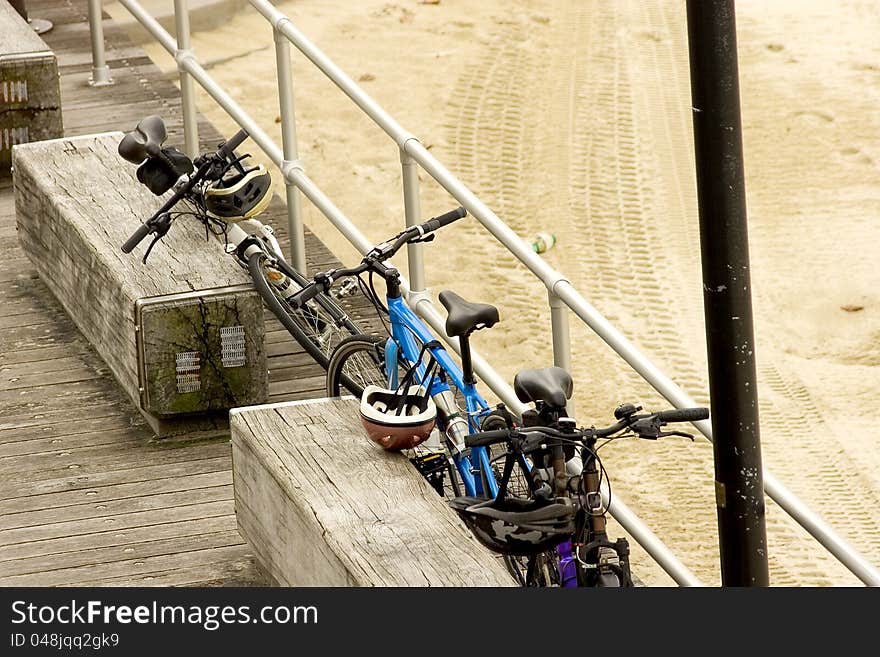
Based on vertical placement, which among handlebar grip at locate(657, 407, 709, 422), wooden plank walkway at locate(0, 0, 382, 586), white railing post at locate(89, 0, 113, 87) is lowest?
wooden plank walkway at locate(0, 0, 382, 586)

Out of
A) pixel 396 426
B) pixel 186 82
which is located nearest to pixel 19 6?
pixel 186 82

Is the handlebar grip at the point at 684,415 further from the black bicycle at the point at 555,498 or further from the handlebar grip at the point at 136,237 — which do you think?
the handlebar grip at the point at 136,237

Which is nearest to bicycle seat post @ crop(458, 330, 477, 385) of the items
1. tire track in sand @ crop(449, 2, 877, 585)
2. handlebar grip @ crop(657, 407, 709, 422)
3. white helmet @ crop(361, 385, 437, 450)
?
white helmet @ crop(361, 385, 437, 450)

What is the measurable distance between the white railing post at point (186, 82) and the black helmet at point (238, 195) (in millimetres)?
963

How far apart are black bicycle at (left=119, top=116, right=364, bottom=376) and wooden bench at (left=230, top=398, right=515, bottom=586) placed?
1075 mm

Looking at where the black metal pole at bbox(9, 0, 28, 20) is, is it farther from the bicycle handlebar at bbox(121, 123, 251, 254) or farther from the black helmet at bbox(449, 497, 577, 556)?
the black helmet at bbox(449, 497, 577, 556)

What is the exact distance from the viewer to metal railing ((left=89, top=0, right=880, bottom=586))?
3.75 meters

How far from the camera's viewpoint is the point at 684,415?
3.46 m

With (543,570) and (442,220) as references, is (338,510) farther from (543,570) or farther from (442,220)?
(442,220)

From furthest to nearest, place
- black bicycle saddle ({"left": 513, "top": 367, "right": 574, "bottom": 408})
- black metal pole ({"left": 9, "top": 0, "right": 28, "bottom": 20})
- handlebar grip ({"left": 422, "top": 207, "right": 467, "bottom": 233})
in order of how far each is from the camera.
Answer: black metal pole ({"left": 9, "top": 0, "right": 28, "bottom": 20}), handlebar grip ({"left": 422, "top": 207, "right": 467, "bottom": 233}), black bicycle saddle ({"left": 513, "top": 367, "right": 574, "bottom": 408})

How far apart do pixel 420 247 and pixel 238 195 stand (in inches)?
27.6

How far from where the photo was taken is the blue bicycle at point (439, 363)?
13.5 ft

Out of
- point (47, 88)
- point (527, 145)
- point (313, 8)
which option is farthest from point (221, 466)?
point (313, 8)

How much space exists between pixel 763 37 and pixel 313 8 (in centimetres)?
383
